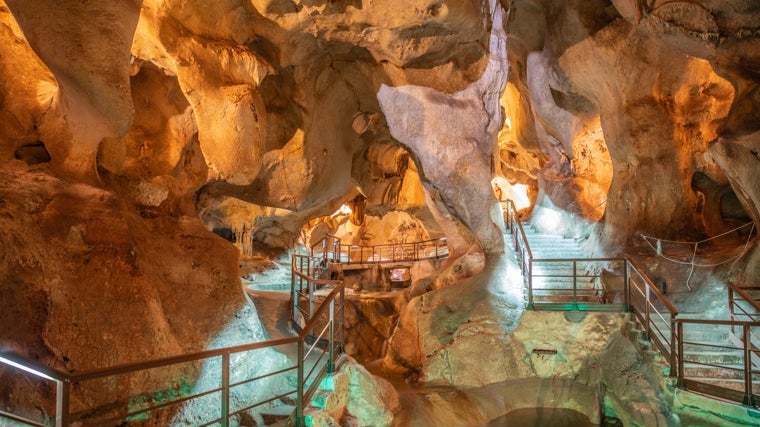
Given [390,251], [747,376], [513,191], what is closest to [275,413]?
[747,376]

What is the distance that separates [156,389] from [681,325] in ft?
21.9

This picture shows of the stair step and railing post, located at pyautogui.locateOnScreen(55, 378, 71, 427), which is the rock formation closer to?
the stair step

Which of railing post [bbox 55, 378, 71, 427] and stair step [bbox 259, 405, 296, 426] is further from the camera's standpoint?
stair step [bbox 259, 405, 296, 426]

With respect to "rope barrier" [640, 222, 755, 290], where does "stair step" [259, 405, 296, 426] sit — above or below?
below

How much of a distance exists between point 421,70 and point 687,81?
648 centimetres

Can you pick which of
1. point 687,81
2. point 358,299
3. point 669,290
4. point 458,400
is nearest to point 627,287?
point 669,290

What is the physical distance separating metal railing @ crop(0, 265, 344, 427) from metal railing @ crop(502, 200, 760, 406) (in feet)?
15.5

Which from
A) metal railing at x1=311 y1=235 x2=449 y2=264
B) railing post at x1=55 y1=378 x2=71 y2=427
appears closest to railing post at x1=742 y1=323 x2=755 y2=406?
railing post at x1=55 y1=378 x2=71 y2=427

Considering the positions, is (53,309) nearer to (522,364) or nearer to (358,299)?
(522,364)

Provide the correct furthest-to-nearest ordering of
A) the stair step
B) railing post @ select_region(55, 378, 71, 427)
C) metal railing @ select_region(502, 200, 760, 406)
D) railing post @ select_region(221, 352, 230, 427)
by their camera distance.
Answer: metal railing @ select_region(502, 200, 760, 406)
the stair step
railing post @ select_region(221, 352, 230, 427)
railing post @ select_region(55, 378, 71, 427)

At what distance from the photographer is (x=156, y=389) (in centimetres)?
551

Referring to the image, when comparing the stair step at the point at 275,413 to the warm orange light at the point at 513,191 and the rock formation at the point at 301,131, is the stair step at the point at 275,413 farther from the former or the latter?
the warm orange light at the point at 513,191

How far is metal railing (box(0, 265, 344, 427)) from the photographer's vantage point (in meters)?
2.67

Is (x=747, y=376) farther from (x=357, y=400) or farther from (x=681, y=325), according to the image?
(x=357, y=400)
